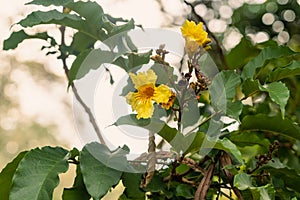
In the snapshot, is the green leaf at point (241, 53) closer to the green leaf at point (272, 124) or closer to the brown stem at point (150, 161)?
the green leaf at point (272, 124)

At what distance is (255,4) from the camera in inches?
70.0

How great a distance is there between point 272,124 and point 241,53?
0.24 m

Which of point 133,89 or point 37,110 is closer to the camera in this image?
point 133,89

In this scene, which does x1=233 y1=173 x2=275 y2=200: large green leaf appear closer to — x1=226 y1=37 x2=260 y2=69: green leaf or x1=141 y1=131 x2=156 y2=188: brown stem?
x1=141 y1=131 x2=156 y2=188: brown stem

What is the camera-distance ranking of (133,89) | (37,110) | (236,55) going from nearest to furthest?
(133,89) < (236,55) < (37,110)

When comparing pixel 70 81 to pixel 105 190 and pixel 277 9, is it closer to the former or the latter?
pixel 105 190

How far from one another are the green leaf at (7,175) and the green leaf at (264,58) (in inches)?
12.7

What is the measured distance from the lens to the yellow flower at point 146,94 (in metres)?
0.67

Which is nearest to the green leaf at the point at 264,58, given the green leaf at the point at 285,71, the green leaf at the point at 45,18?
the green leaf at the point at 285,71

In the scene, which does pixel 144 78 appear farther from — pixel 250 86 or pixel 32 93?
pixel 32 93

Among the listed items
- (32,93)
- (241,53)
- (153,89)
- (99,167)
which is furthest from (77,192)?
(32,93)

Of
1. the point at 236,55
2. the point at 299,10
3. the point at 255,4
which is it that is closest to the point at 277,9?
the point at 255,4

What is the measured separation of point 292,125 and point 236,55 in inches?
10.4

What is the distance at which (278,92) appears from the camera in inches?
27.5
